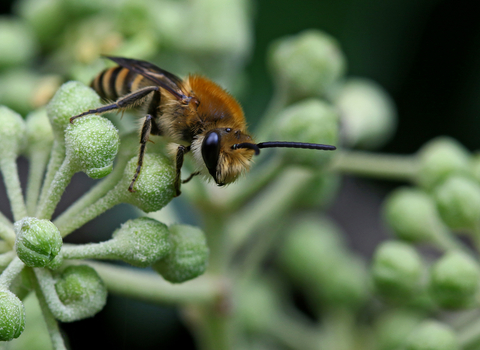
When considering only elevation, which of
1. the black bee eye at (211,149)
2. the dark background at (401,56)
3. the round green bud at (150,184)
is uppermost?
the dark background at (401,56)

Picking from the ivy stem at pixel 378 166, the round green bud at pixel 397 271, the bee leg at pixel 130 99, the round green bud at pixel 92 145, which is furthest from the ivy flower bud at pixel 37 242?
the ivy stem at pixel 378 166

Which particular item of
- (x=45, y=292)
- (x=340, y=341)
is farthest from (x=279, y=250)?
(x=45, y=292)

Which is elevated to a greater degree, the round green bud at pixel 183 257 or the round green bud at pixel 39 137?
the round green bud at pixel 39 137

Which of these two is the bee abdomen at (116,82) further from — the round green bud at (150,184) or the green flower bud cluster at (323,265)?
the green flower bud cluster at (323,265)

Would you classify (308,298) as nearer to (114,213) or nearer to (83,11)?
(114,213)

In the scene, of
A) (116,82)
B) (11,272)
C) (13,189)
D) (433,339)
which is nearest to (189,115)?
(116,82)

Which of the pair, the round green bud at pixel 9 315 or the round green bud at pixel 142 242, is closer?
the round green bud at pixel 9 315
